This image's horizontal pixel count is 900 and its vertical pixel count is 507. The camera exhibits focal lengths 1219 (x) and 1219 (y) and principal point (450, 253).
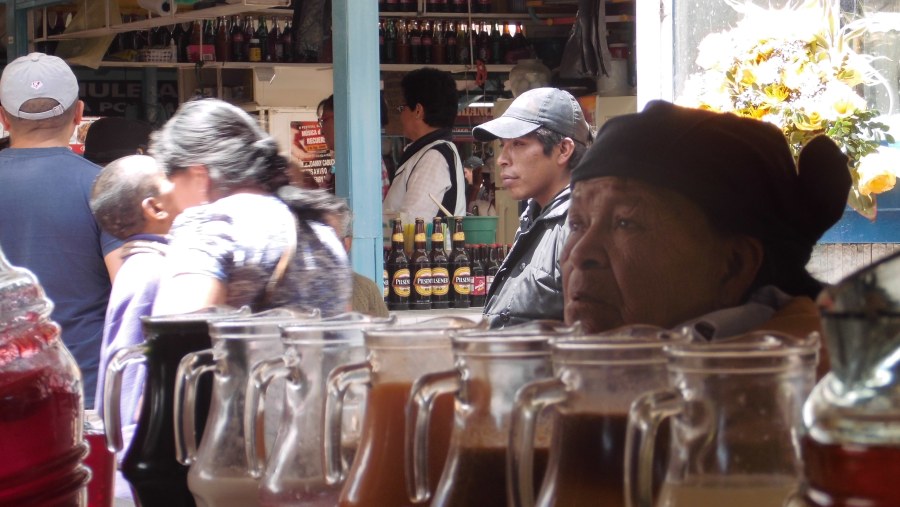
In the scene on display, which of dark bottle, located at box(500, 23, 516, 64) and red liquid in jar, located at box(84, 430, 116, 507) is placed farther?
dark bottle, located at box(500, 23, 516, 64)

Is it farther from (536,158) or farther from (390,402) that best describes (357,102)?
(390,402)

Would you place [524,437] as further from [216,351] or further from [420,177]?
[420,177]

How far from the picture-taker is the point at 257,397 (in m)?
1.04

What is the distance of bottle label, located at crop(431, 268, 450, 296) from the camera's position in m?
5.60

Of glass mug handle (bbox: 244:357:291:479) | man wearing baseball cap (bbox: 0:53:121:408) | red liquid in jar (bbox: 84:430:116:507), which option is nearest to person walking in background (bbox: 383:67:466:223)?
man wearing baseball cap (bbox: 0:53:121:408)

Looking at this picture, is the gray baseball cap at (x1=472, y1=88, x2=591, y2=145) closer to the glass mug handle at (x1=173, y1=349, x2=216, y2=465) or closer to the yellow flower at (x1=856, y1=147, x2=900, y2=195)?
the yellow flower at (x1=856, y1=147, x2=900, y2=195)

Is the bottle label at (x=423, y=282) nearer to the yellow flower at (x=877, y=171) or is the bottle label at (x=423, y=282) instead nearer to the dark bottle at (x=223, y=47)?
the yellow flower at (x=877, y=171)

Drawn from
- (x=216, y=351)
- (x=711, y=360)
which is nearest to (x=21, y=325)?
(x=216, y=351)

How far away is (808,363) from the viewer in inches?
29.2

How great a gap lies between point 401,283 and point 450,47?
3.30 metres

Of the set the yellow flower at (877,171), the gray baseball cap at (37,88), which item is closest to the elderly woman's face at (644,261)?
the yellow flower at (877,171)

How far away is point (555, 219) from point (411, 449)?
9.09 ft

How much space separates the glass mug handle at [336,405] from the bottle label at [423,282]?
15.1 feet

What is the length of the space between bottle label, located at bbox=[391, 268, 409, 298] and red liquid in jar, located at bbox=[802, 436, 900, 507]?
16.5ft
